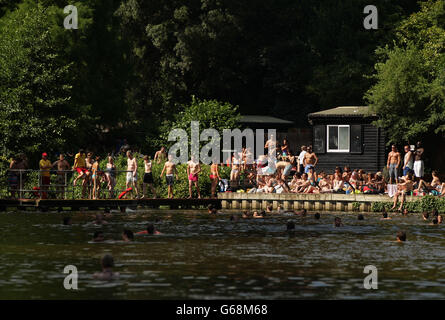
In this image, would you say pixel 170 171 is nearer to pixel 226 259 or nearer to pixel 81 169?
pixel 81 169

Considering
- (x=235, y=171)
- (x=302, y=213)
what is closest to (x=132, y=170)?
(x=235, y=171)

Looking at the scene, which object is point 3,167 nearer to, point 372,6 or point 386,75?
point 386,75

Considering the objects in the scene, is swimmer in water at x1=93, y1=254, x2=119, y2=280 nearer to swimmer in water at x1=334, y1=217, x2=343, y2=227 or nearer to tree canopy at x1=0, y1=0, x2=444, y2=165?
swimmer in water at x1=334, y1=217, x2=343, y2=227

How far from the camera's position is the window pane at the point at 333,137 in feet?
182

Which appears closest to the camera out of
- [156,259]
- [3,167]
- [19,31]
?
[156,259]

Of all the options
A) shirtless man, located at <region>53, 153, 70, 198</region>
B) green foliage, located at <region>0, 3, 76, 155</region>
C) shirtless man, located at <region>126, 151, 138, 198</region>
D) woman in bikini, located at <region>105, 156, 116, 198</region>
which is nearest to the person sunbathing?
shirtless man, located at <region>126, 151, 138, 198</region>

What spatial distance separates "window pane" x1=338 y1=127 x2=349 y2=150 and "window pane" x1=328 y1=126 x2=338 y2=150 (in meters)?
0.26

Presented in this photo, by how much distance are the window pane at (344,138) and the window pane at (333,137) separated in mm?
265

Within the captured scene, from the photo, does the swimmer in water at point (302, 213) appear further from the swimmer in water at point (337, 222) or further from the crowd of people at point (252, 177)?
the swimmer in water at point (337, 222)

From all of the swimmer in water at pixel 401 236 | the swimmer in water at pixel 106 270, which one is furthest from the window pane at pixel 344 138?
the swimmer in water at pixel 106 270

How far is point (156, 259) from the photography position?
2453 centimetres

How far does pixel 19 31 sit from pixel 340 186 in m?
17.6

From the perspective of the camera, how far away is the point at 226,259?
24.6 meters

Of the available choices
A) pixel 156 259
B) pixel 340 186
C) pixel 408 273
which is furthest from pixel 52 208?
pixel 408 273
